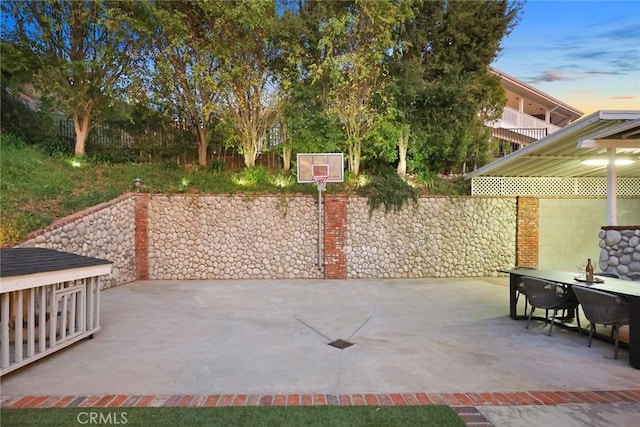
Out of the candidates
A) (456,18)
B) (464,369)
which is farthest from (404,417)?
(456,18)

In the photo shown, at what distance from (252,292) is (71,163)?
311 inches

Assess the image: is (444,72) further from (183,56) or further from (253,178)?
(183,56)

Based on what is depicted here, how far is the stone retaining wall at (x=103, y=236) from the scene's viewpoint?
7043 millimetres

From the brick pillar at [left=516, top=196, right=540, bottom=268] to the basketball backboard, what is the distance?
5.21m

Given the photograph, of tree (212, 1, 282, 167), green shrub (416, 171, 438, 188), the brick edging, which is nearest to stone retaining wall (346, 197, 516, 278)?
green shrub (416, 171, 438, 188)

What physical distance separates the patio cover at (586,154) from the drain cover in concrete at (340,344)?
5.72m

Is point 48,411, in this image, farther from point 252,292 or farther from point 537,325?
point 537,325

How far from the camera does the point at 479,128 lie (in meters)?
12.2

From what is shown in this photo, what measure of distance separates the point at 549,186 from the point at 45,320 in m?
11.9

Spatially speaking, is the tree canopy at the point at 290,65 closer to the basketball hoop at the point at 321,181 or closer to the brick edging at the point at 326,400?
the basketball hoop at the point at 321,181

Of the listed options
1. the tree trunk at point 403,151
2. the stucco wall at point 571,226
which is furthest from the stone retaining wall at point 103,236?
the stucco wall at point 571,226

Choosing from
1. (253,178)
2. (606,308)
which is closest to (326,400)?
(606,308)

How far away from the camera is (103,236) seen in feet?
27.0

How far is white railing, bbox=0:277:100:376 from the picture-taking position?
3561mm
